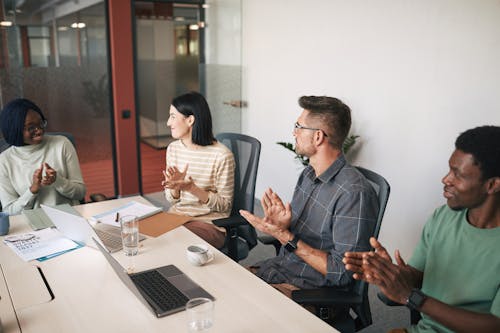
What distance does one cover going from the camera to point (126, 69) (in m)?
4.77

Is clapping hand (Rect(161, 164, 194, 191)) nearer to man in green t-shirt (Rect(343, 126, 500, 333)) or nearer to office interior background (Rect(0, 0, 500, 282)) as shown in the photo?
man in green t-shirt (Rect(343, 126, 500, 333))

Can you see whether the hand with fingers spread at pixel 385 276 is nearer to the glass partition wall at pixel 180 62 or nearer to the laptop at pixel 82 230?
the laptop at pixel 82 230

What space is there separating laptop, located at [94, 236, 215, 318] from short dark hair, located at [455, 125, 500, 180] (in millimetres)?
1021

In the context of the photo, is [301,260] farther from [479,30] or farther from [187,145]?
[479,30]

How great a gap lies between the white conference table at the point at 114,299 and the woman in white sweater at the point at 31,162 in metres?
0.65

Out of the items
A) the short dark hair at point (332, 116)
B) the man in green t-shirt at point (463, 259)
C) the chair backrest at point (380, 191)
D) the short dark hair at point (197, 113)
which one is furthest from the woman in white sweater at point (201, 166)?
the man in green t-shirt at point (463, 259)

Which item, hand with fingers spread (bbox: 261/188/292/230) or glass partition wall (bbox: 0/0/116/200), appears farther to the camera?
glass partition wall (bbox: 0/0/116/200)

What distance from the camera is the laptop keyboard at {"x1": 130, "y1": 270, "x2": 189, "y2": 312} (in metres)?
1.51

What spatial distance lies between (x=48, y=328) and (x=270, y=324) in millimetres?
689

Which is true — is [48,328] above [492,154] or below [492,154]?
below

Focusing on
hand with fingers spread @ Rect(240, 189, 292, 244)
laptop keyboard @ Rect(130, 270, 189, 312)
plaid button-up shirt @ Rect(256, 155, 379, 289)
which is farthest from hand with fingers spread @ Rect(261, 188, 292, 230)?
laptop keyboard @ Rect(130, 270, 189, 312)

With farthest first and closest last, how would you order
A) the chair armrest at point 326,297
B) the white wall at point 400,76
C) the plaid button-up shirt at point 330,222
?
1. the white wall at point 400,76
2. the plaid button-up shirt at point 330,222
3. the chair armrest at point 326,297

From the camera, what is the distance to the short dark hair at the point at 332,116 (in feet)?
6.52

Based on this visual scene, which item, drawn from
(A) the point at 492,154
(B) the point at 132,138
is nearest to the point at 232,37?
(B) the point at 132,138
